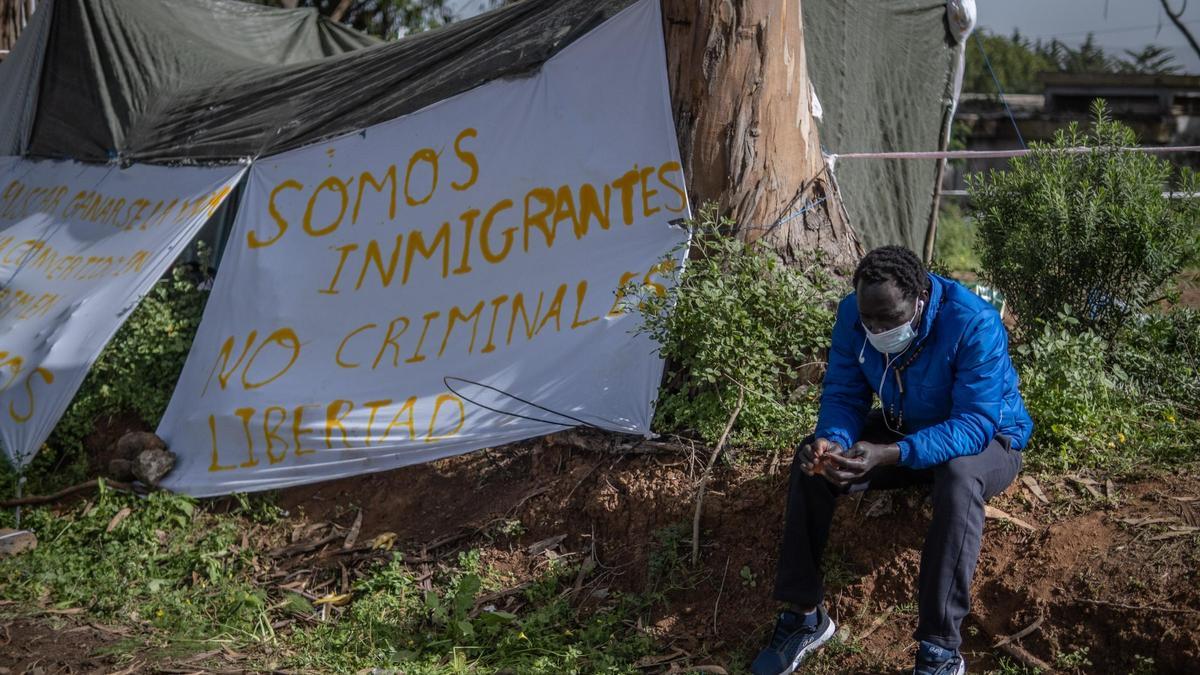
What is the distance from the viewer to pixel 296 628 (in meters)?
4.64

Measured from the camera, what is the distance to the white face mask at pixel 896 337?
11.6 feet

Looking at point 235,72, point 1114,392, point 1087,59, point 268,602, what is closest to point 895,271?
point 1114,392

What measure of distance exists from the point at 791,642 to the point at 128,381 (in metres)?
4.64

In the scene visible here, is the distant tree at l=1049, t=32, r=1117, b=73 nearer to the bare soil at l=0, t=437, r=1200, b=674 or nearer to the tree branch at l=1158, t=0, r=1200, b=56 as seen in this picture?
the tree branch at l=1158, t=0, r=1200, b=56

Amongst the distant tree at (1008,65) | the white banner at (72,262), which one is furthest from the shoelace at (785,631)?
the distant tree at (1008,65)

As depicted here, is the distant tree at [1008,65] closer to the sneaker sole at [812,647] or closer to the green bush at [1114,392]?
the green bush at [1114,392]

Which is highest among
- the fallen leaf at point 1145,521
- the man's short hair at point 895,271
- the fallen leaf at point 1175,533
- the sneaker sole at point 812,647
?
the man's short hair at point 895,271

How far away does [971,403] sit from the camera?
3461 mm

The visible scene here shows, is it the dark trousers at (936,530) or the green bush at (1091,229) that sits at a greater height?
the green bush at (1091,229)

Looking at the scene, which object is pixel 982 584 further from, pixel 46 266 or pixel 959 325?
pixel 46 266

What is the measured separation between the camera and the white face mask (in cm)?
355

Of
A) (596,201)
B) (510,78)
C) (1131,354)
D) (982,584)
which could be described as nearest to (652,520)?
(982,584)

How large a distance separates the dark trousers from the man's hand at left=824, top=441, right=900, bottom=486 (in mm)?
159

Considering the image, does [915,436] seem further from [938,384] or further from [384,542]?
[384,542]
